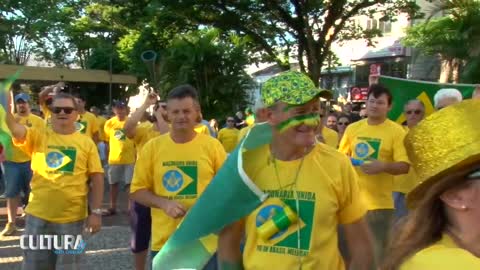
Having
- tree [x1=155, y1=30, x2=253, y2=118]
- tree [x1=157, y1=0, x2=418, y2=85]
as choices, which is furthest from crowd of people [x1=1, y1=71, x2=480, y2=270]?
tree [x1=157, y1=0, x2=418, y2=85]

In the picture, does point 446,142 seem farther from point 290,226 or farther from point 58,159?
point 58,159

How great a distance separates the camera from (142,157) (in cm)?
467

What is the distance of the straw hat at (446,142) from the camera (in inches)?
58.2

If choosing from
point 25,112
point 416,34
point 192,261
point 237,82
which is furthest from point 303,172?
point 416,34

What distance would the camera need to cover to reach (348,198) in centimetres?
313

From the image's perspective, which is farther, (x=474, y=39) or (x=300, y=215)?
(x=474, y=39)

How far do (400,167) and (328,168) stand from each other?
9.09 ft

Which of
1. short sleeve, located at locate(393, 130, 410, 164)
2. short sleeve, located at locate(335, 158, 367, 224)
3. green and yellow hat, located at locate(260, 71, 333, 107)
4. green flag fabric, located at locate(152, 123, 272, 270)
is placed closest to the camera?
green flag fabric, located at locate(152, 123, 272, 270)

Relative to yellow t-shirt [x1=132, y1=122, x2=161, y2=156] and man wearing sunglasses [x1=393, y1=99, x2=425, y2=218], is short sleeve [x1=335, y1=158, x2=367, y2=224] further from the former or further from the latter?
yellow t-shirt [x1=132, y1=122, x2=161, y2=156]

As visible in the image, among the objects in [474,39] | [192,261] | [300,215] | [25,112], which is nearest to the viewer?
[192,261]

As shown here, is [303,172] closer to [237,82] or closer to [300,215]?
[300,215]

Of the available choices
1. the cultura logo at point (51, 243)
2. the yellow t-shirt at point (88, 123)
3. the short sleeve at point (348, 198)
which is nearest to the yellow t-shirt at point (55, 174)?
the cultura logo at point (51, 243)

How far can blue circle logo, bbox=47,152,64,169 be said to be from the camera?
5467 millimetres

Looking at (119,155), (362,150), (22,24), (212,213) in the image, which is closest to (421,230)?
(212,213)
